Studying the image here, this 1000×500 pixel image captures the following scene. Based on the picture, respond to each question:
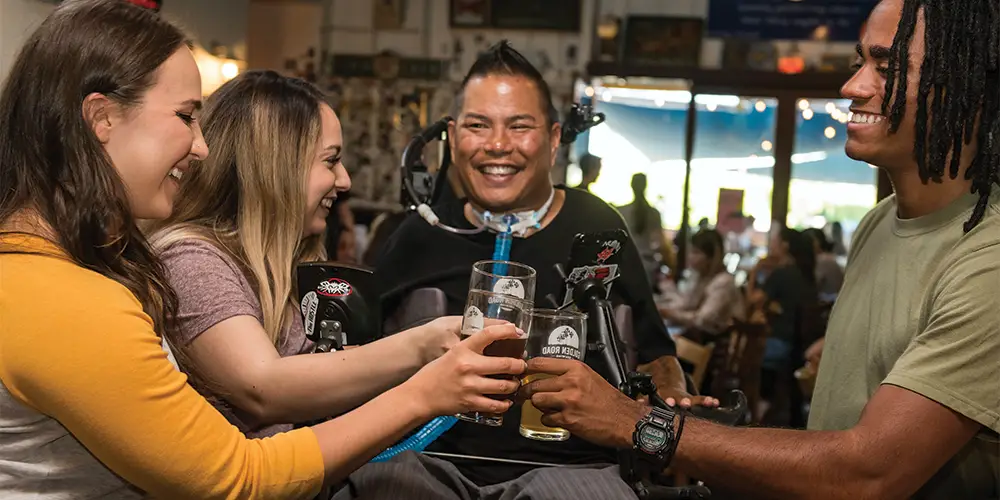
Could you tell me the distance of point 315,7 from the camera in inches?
366

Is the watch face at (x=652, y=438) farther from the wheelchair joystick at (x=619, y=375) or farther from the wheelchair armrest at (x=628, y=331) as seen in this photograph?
the wheelchair armrest at (x=628, y=331)

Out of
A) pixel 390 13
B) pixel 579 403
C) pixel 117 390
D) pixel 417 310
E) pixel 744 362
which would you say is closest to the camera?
pixel 117 390

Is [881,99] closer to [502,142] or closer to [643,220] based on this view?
[502,142]

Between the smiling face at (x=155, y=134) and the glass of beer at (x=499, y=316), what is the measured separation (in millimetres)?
564

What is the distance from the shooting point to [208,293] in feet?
6.18

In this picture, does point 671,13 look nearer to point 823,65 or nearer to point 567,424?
point 823,65

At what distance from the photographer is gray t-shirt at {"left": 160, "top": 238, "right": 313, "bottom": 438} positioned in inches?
73.5

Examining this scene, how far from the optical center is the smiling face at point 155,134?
148 centimetres

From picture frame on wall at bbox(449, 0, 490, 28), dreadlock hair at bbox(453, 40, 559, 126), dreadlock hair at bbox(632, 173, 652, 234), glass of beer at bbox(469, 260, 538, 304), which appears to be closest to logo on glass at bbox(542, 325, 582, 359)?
glass of beer at bbox(469, 260, 538, 304)

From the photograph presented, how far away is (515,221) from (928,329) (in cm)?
106

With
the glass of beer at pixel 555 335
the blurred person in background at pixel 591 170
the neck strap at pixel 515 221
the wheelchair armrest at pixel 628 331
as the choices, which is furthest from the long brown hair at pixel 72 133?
the blurred person in background at pixel 591 170

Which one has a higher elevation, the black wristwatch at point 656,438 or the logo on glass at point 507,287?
the logo on glass at point 507,287

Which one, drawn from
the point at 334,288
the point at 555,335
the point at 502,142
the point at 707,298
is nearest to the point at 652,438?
the point at 555,335

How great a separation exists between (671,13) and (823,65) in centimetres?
149
